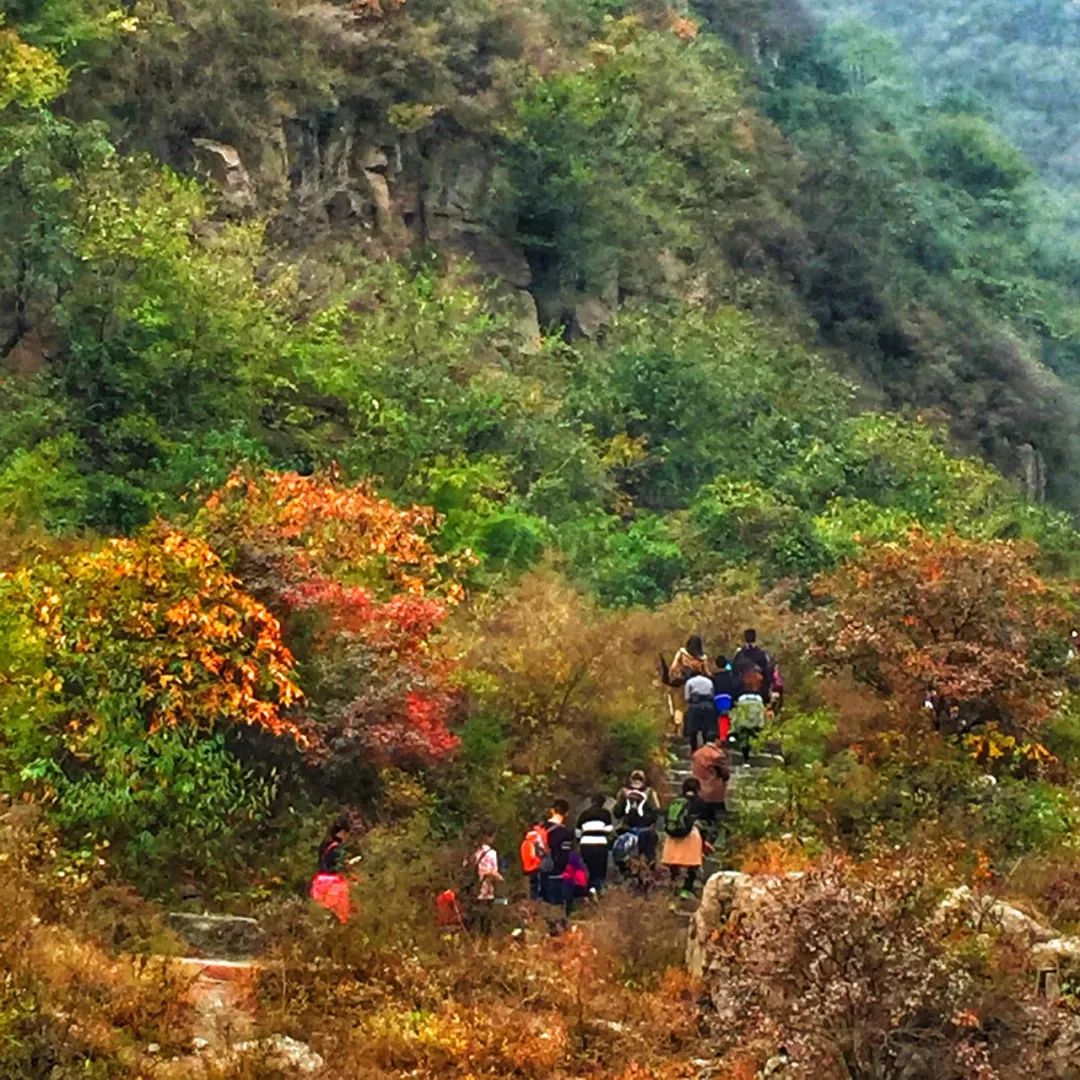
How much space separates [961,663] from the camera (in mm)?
15500

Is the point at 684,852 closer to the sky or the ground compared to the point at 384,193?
closer to the sky

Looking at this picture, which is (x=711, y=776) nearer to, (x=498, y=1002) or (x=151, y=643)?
(x=498, y=1002)

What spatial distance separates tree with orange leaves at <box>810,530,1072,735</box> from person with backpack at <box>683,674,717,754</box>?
127cm

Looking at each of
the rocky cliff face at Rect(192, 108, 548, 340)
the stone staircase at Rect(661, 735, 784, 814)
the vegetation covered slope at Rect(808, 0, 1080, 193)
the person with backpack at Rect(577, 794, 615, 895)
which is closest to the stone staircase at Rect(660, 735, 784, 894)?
the stone staircase at Rect(661, 735, 784, 814)

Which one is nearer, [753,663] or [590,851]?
[590,851]

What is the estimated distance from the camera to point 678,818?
45.4ft

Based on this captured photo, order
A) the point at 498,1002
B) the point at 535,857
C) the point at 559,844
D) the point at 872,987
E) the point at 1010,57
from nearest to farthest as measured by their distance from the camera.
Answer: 1. the point at 872,987
2. the point at 498,1002
3. the point at 535,857
4. the point at 559,844
5. the point at 1010,57

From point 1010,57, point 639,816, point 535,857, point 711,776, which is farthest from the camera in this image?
point 1010,57

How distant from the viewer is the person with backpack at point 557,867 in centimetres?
1277

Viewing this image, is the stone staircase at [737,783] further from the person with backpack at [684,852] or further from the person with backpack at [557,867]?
the person with backpack at [557,867]

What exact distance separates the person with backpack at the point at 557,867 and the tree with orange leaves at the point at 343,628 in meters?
1.51

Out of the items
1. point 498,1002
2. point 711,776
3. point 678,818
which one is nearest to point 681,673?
point 711,776

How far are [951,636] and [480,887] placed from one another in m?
6.01

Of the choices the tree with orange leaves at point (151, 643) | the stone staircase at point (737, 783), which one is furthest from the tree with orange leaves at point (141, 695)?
the stone staircase at point (737, 783)
